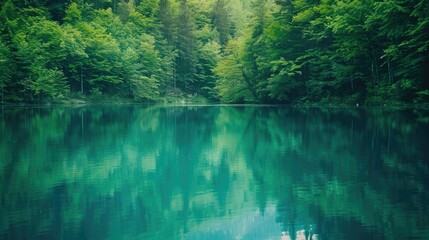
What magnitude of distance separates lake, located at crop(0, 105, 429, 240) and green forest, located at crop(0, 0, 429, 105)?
14.2m

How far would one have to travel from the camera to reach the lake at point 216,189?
4.25 meters

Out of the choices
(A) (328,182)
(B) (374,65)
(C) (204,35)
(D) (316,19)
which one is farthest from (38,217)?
(C) (204,35)

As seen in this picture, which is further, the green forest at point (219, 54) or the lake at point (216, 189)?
the green forest at point (219, 54)

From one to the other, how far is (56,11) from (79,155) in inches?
1705

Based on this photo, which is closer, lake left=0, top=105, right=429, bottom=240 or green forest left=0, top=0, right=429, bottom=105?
lake left=0, top=105, right=429, bottom=240

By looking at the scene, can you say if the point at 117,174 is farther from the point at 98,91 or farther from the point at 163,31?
the point at 163,31

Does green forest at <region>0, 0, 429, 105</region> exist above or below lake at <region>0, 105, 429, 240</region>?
above

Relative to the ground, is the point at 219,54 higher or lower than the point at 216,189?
higher

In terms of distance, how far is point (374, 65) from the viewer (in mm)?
27094

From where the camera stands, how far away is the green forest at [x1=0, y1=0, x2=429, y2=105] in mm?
23833

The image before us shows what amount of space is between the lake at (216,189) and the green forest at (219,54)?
14247 mm

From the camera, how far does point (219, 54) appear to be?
196 ft

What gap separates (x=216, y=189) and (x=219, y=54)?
54.8 m

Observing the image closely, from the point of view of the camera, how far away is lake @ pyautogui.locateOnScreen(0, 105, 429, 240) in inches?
167
